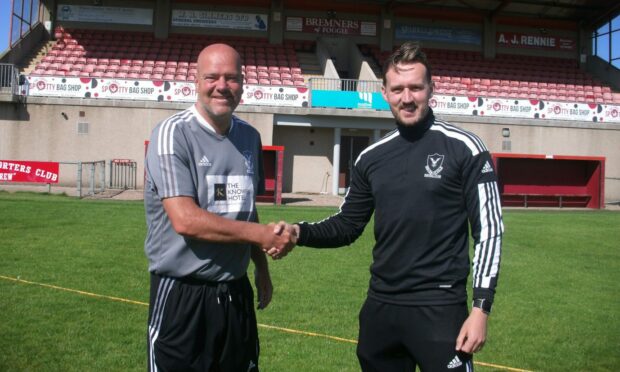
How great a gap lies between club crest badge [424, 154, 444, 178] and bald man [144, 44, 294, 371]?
90 centimetres

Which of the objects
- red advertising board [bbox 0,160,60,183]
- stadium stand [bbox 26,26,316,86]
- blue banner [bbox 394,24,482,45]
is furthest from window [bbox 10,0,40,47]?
blue banner [bbox 394,24,482,45]

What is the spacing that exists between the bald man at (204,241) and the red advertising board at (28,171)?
1909 cm

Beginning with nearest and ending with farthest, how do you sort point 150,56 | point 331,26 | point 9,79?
1. point 9,79
2. point 150,56
3. point 331,26

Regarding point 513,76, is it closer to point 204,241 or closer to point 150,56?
point 150,56

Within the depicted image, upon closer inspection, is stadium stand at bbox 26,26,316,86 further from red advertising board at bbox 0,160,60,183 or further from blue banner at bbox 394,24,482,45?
red advertising board at bbox 0,160,60,183

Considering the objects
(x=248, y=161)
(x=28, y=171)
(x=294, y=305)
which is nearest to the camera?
(x=248, y=161)

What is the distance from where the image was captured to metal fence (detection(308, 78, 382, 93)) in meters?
25.6

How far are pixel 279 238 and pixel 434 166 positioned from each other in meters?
0.94

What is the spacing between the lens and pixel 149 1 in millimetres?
32188

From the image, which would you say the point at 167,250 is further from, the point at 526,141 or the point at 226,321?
the point at 526,141

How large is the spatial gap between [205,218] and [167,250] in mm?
356

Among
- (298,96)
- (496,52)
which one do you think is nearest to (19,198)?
(298,96)

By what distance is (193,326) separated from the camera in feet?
9.75

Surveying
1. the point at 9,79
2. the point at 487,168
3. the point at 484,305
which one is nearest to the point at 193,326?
the point at 484,305
